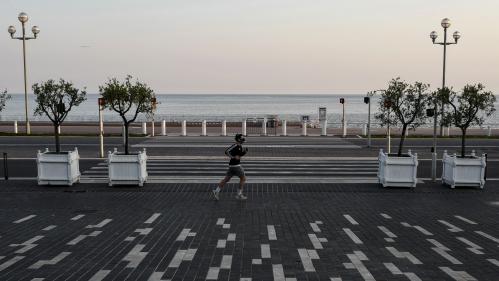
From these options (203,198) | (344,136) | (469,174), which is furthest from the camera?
(344,136)

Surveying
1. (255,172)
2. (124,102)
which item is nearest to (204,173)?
(255,172)

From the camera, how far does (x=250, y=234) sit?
10.1 metres

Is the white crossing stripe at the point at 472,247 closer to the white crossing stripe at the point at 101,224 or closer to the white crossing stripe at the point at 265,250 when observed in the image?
the white crossing stripe at the point at 265,250

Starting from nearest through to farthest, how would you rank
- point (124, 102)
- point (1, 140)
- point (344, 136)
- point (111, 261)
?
point (111, 261), point (124, 102), point (1, 140), point (344, 136)

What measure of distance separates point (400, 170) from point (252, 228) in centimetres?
678

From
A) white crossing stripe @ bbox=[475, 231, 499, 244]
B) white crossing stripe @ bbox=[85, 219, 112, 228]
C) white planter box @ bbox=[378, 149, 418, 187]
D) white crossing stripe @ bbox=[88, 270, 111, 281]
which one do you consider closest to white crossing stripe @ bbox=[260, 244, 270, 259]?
white crossing stripe @ bbox=[88, 270, 111, 281]

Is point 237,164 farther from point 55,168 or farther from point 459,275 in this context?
point 459,275

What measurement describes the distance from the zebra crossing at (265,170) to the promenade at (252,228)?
0.33 ft

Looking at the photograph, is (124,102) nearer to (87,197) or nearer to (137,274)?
(87,197)

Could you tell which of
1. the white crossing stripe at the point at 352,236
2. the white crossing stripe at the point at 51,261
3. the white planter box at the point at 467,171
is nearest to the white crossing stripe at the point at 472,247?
the white crossing stripe at the point at 352,236

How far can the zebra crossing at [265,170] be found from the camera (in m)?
17.4

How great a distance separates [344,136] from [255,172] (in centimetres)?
1785

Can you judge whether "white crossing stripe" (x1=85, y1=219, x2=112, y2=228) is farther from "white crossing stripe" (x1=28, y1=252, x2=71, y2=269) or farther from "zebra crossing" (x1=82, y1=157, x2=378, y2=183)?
"zebra crossing" (x1=82, y1=157, x2=378, y2=183)

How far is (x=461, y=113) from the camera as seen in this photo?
18031mm
